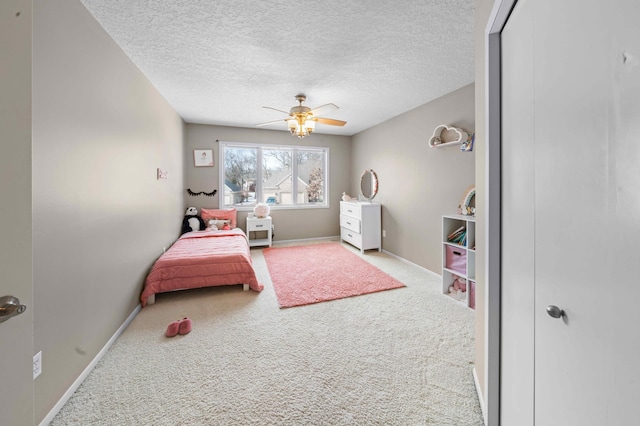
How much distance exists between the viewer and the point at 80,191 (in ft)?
5.11

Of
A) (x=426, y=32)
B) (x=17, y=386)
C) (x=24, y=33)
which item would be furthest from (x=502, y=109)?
(x=17, y=386)

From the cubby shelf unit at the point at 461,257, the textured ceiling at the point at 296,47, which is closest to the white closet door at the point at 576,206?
the textured ceiling at the point at 296,47

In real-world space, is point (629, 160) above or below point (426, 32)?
below

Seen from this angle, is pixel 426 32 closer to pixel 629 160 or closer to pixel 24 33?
pixel 629 160

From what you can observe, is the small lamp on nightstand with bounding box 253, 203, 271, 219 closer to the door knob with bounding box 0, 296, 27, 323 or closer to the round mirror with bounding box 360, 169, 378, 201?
the round mirror with bounding box 360, 169, 378, 201

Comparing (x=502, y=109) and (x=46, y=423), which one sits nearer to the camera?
(x=502, y=109)

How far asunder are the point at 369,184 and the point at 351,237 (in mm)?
1151

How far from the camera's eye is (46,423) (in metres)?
1.24

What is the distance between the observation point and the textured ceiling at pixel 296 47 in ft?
5.41

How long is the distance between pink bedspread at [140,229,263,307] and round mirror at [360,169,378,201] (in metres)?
2.78

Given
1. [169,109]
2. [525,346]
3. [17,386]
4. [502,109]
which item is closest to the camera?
[17,386]

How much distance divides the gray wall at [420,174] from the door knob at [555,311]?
93.4 inches

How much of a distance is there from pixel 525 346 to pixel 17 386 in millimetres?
1584

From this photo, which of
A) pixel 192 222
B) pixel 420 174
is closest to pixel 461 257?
pixel 420 174
